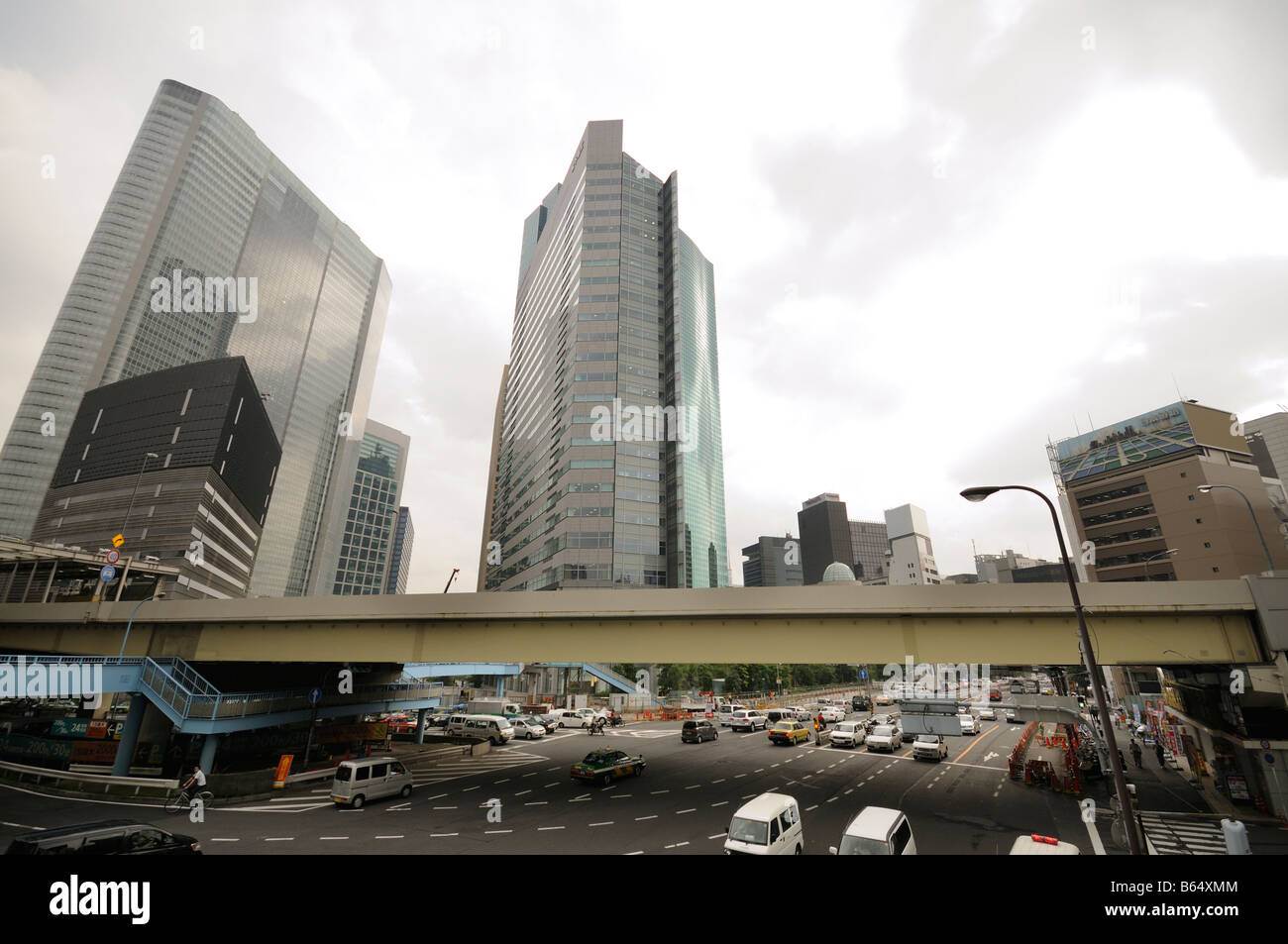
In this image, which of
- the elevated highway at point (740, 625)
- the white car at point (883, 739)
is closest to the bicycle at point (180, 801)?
the elevated highway at point (740, 625)

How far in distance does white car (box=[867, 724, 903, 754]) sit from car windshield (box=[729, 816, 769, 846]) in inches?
1181

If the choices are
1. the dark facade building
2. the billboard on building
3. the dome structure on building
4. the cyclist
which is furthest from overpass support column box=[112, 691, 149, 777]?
the billboard on building

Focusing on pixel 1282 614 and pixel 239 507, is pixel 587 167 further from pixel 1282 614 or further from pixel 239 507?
pixel 1282 614

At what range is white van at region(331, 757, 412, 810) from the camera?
23.3 metres

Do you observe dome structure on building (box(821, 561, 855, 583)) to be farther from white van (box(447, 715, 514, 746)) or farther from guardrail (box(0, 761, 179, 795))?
guardrail (box(0, 761, 179, 795))

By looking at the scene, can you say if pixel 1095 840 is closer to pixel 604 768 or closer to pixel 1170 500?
pixel 604 768

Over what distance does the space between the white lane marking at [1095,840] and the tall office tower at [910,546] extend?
446 ft

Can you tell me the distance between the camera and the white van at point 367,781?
2328 centimetres

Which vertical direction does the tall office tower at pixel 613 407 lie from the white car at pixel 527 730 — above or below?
above

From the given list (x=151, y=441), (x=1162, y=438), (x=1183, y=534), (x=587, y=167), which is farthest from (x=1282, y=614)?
(x=151, y=441)

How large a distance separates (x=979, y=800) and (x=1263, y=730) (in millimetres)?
10777

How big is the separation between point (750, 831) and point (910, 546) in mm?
153549

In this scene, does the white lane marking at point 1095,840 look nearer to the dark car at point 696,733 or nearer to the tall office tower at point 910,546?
the dark car at point 696,733

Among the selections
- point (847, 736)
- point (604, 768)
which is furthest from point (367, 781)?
point (847, 736)
